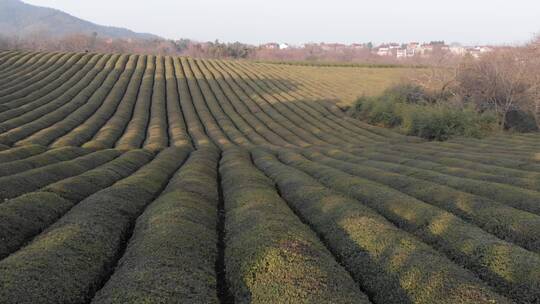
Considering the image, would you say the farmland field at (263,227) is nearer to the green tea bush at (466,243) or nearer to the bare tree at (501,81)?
the green tea bush at (466,243)

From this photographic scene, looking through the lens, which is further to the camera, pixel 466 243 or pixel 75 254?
pixel 466 243

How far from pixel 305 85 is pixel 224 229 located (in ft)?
356

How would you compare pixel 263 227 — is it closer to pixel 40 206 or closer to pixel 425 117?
pixel 40 206

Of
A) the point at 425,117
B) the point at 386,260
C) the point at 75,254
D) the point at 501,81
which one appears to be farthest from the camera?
the point at 501,81

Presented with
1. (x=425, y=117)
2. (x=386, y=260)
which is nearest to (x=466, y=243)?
(x=386, y=260)

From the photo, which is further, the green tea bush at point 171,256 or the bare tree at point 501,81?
the bare tree at point 501,81

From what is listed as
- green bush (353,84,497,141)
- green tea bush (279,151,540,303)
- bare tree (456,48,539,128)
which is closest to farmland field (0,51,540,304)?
green tea bush (279,151,540,303)

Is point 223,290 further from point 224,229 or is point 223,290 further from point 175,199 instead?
point 175,199

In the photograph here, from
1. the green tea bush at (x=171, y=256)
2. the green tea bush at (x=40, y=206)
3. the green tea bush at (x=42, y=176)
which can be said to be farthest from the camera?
the green tea bush at (x=42, y=176)

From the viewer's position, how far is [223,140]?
6228 centimetres

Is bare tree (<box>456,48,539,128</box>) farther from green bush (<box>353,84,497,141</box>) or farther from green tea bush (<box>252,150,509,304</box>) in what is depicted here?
green tea bush (<box>252,150,509,304</box>)

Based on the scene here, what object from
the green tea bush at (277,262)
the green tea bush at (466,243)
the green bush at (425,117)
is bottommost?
the green bush at (425,117)

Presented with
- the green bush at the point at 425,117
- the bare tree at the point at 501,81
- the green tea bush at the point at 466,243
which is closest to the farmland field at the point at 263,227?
the green tea bush at the point at 466,243

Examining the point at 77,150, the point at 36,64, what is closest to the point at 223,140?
the point at 77,150
